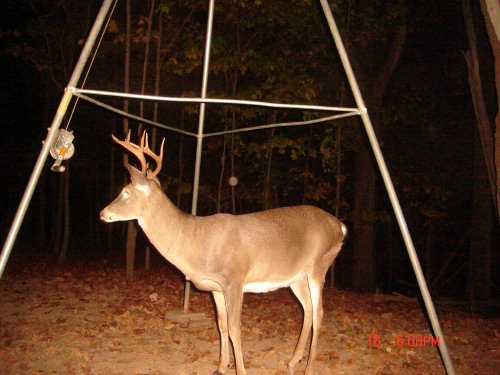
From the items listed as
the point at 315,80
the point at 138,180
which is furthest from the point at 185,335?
the point at 315,80

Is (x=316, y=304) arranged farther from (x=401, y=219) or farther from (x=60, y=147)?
(x=60, y=147)

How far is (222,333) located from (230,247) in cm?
98

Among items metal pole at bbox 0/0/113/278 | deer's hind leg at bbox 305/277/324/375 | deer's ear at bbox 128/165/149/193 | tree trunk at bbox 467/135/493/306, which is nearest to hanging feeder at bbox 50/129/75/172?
metal pole at bbox 0/0/113/278

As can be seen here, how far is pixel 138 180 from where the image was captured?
5062 mm

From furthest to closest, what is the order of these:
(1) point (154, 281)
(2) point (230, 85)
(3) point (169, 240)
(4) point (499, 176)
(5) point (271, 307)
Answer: (2) point (230, 85)
(1) point (154, 281)
(5) point (271, 307)
(3) point (169, 240)
(4) point (499, 176)

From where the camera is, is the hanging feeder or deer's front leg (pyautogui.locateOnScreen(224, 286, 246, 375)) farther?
deer's front leg (pyautogui.locateOnScreen(224, 286, 246, 375))

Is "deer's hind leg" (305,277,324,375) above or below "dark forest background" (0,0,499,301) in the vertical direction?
below

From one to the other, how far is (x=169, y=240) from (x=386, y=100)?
12065mm

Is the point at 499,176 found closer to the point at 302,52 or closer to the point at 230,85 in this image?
the point at 302,52

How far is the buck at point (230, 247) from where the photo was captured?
488cm

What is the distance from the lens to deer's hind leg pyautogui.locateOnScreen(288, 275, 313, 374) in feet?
17.2

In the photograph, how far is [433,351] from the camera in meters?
5.80

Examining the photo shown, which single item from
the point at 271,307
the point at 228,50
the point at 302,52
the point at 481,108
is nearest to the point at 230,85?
the point at 228,50

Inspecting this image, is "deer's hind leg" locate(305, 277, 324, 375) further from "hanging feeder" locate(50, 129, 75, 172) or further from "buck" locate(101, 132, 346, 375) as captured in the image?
"hanging feeder" locate(50, 129, 75, 172)
